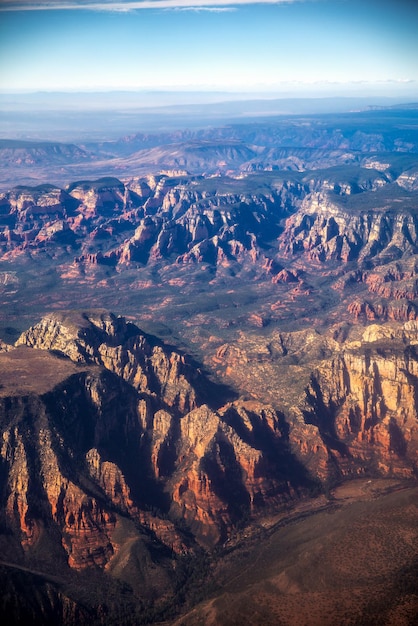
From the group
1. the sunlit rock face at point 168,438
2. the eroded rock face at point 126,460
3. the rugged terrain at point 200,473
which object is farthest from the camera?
the sunlit rock face at point 168,438

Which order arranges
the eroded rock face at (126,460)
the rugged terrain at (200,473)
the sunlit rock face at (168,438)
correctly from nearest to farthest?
the rugged terrain at (200,473) → the eroded rock face at (126,460) → the sunlit rock face at (168,438)

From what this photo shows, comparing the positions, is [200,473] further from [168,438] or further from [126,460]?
[126,460]

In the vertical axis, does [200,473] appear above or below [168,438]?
above

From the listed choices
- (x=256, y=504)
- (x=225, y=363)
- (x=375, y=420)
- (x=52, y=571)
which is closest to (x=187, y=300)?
(x=225, y=363)

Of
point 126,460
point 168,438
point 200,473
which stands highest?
point 200,473

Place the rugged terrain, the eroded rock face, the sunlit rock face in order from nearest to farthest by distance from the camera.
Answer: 1. the rugged terrain
2. the eroded rock face
3. the sunlit rock face

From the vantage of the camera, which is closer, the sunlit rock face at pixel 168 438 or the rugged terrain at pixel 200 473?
the rugged terrain at pixel 200 473

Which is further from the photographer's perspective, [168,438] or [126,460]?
[168,438]

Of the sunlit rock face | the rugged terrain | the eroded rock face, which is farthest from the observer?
the sunlit rock face

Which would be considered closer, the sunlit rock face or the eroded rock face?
the eroded rock face

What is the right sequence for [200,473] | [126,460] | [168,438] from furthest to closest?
[168,438] → [126,460] → [200,473]

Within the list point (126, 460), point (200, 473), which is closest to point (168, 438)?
point (126, 460)

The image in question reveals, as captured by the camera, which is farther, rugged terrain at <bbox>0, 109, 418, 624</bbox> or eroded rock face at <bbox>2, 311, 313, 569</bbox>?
eroded rock face at <bbox>2, 311, 313, 569</bbox>
